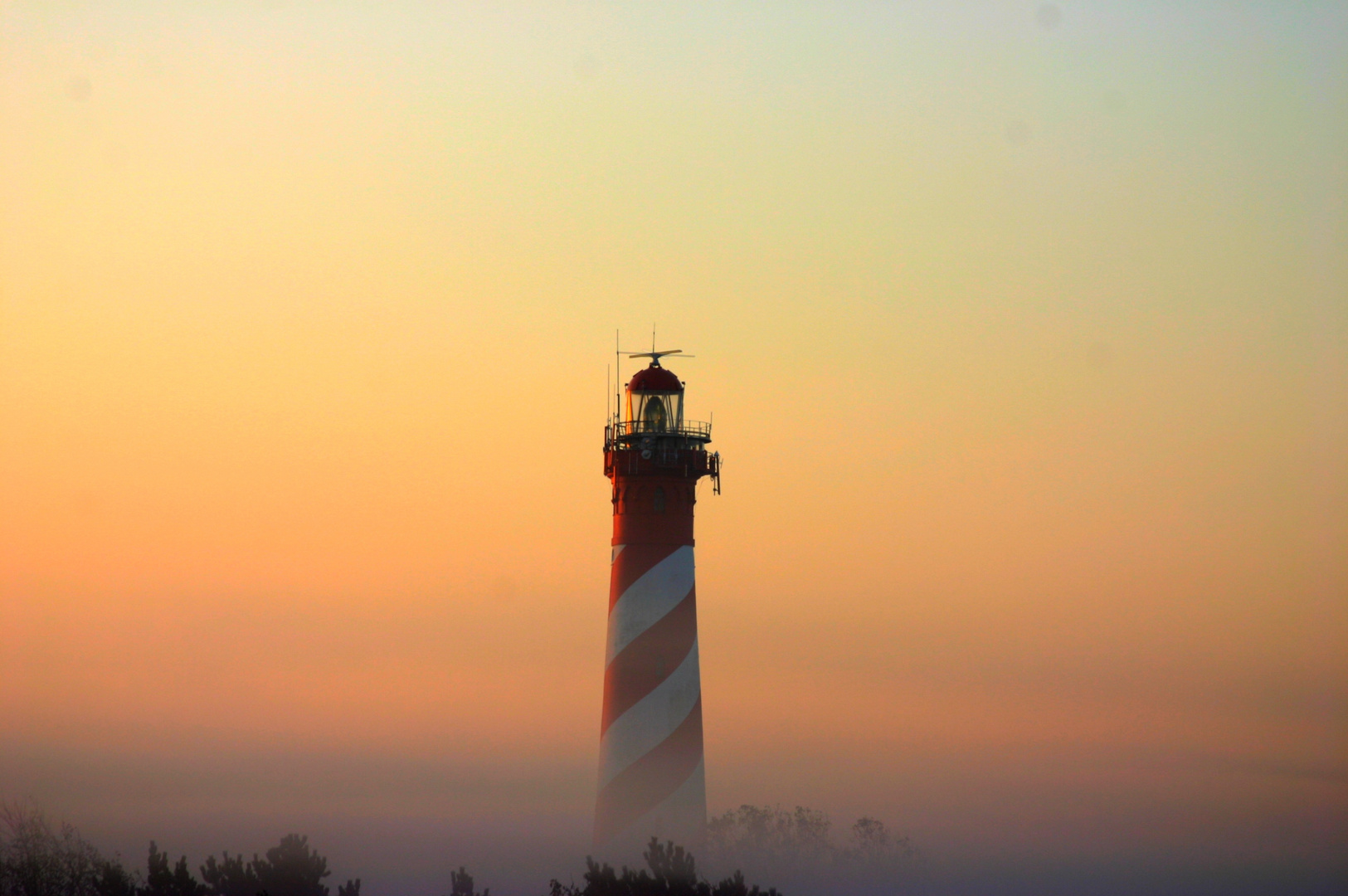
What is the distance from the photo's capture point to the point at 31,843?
6512cm

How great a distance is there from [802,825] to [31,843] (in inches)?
1331

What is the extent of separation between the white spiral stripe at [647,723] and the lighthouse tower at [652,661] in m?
0.03

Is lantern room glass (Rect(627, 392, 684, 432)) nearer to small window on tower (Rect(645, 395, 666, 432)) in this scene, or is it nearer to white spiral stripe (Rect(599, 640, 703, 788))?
small window on tower (Rect(645, 395, 666, 432))

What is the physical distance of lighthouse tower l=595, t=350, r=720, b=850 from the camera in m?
63.6

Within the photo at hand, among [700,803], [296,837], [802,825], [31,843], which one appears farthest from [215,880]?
[802,825]

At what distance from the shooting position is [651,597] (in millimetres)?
63969

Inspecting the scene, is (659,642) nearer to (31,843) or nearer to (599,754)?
(599,754)

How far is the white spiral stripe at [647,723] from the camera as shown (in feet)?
209

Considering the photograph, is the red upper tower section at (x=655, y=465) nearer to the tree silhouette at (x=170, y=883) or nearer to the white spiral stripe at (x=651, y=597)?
the white spiral stripe at (x=651, y=597)

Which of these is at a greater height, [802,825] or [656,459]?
[656,459]

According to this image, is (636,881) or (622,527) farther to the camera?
(622,527)

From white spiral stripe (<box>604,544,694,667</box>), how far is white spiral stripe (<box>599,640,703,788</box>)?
1.73 m

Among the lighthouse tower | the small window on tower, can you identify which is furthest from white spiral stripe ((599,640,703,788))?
the small window on tower

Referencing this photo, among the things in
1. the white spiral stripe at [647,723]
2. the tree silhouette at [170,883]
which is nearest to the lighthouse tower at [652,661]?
the white spiral stripe at [647,723]
